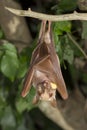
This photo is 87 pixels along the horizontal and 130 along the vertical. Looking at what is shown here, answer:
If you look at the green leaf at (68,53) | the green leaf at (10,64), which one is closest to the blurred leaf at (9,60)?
the green leaf at (10,64)

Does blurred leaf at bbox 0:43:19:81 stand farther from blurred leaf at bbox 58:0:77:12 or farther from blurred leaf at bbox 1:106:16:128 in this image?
blurred leaf at bbox 1:106:16:128

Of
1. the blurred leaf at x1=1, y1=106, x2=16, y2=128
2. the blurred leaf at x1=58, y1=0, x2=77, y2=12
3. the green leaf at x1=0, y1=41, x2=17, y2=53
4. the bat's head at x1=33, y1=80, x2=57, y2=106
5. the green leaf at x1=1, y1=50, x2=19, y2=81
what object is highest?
the blurred leaf at x1=58, y1=0, x2=77, y2=12

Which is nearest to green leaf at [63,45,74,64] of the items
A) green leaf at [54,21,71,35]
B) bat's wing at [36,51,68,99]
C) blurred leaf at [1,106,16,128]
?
green leaf at [54,21,71,35]

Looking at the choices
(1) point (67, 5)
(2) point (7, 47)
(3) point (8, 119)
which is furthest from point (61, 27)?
(3) point (8, 119)

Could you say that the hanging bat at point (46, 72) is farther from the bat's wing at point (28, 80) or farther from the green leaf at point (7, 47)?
the green leaf at point (7, 47)

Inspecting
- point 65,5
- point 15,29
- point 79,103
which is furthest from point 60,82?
point 79,103

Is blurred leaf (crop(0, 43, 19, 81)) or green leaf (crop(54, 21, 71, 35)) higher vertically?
green leaf (crop(54, 21, 71, 35))

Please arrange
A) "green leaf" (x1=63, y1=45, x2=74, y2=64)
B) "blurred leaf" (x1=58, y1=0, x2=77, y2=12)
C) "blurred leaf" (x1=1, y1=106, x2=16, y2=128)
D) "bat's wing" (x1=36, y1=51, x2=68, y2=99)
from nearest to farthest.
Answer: "bat's wing" (x1=36, y1=51, x2=68, y2=99), "blurred leaf" (x1=58, y1=0, x2=77, y2=12), "green leaf" (x1=63, y1=45, x2=74, y2=64), "blurred leaf" (x1=1, y1=106, x2=16, y2=128)

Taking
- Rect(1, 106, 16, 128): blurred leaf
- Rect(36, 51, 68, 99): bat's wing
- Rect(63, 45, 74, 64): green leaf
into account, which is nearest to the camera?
Rect(36, 51, 68, 99): bat's wing
